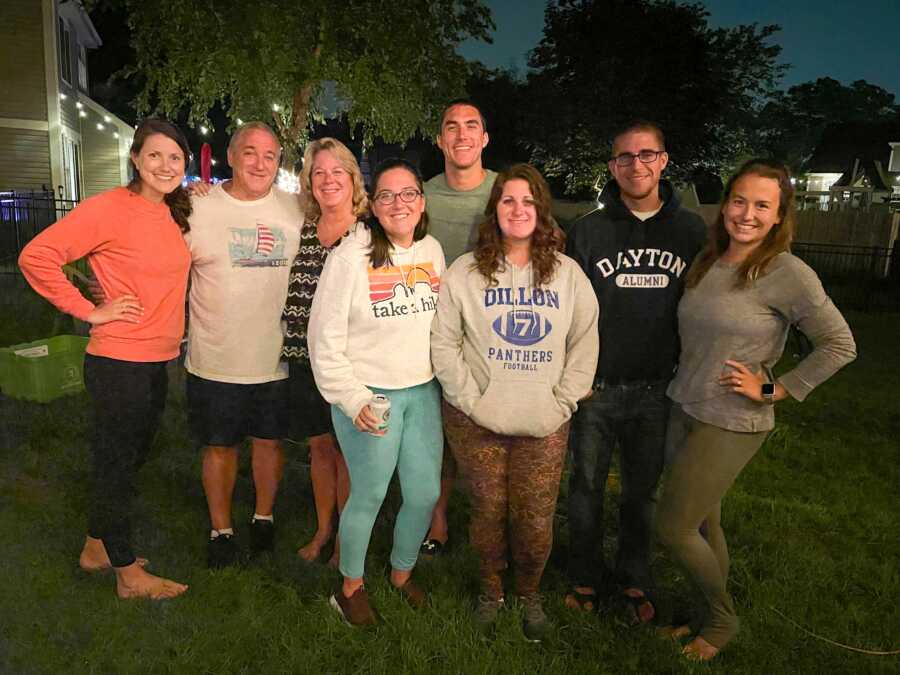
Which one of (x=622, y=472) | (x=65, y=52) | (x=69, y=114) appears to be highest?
(x=65, y=52)

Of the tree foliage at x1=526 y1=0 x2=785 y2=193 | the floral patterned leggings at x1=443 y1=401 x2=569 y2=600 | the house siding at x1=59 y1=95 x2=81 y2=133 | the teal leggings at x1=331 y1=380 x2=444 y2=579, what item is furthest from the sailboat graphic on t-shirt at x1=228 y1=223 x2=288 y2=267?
the tree foliage at x1=526 y1=0 x2=785 y2=193

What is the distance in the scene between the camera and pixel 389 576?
370 cm

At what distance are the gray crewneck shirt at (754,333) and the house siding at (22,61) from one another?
57.9 ft

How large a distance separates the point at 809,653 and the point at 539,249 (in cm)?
225

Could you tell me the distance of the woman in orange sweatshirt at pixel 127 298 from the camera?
310 cm

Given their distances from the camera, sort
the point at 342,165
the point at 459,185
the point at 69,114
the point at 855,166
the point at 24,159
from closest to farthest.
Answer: the point at 342,165 < the point at 459,185 < the point at 24,159 < the point at 69,114 < the point at 855,166

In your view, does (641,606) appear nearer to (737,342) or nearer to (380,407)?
(737,342)

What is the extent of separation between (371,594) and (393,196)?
6.48ft

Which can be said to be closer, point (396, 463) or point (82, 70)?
point (396, 463)

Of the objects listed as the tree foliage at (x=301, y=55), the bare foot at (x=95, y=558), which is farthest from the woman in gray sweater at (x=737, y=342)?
the tree foliage at (x=301, y=55)

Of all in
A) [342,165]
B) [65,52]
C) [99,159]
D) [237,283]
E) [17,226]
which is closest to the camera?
[342,165]

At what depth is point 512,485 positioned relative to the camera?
314cm

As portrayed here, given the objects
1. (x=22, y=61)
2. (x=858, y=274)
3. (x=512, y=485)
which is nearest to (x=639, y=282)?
(x=512, y=485)

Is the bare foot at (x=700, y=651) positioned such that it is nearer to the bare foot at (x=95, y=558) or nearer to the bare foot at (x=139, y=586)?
the bare foot at (x=139, y=586)
